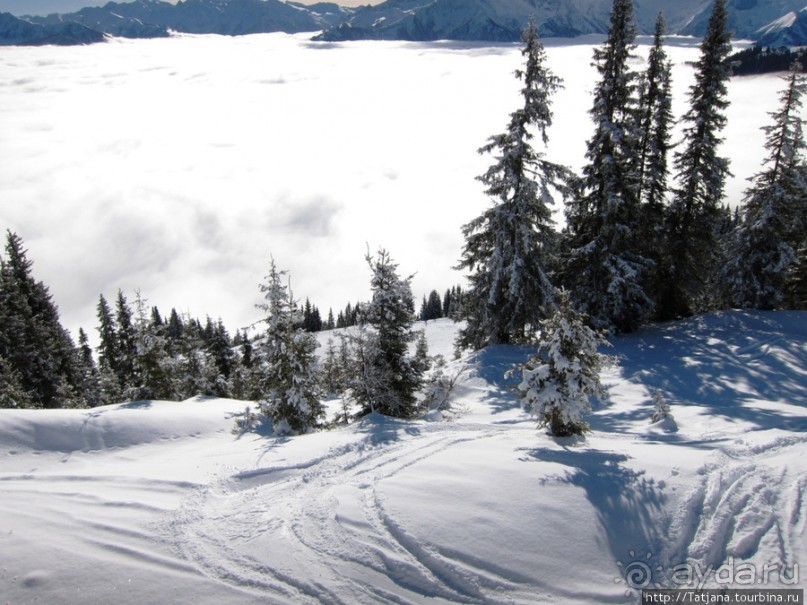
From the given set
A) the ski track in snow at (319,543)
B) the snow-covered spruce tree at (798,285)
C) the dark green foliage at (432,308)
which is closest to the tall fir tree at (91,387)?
the ski track in snow at (319,543)

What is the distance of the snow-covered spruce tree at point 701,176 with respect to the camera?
75.0 ft

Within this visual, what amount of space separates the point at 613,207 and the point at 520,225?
449 cm

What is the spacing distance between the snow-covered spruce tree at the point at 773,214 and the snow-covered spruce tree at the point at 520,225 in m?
11.6

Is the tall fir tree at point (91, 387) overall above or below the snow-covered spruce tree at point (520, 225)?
below

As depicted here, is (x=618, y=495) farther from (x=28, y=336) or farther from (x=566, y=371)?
(x=28, y=336)

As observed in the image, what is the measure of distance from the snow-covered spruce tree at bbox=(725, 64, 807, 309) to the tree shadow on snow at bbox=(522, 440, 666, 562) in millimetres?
21460

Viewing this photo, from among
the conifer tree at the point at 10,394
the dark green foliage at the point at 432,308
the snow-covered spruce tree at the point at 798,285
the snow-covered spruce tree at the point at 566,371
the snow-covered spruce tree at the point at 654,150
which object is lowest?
the dark green foliage at the point at 432,308

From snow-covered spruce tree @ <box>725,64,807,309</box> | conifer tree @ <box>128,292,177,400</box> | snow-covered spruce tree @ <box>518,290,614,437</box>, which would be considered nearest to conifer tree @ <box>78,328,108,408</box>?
conifer tree @ <box>128,292,177,400</box>

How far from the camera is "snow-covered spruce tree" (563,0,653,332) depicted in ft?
68.6

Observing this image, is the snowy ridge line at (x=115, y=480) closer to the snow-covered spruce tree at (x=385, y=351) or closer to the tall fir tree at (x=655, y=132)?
the snow-covered spruce tree at (x=385, y=351)

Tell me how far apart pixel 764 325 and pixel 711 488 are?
18.8 meters

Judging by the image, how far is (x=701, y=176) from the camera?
78.3 ft

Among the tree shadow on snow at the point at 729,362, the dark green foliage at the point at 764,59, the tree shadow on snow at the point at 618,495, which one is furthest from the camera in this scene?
the dark green foliage at the point at 764,59

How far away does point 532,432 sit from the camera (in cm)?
1232
